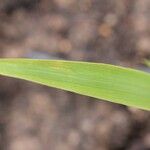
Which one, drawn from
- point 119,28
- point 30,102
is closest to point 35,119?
point 30,102

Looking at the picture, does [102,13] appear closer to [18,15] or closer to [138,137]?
[18,15]

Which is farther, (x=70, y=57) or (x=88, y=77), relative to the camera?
(x=70, y=57)

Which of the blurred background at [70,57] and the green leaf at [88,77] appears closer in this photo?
the green leaf at [88,77]

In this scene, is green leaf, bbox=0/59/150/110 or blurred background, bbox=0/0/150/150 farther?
blurred background, bbox=0/0/150/150
